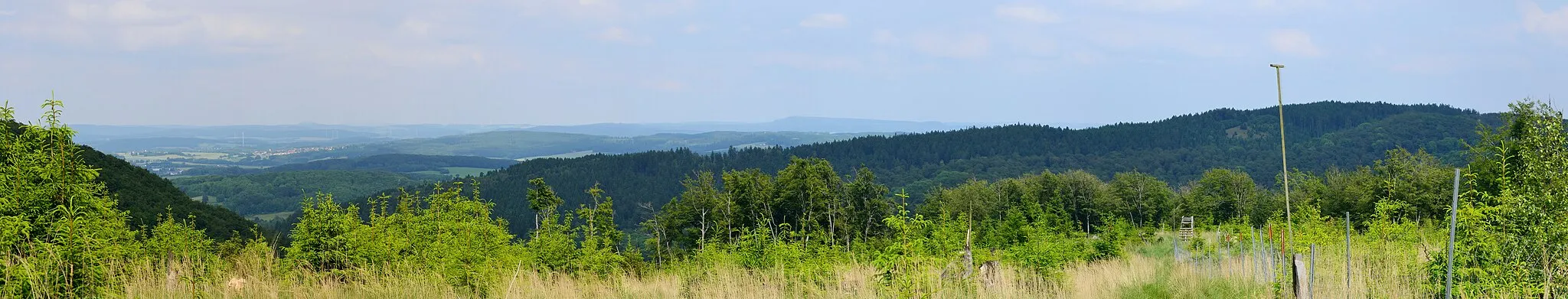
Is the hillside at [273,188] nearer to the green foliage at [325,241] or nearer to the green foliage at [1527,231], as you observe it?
the green foliage at [325,241]

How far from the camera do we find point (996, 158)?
573ft

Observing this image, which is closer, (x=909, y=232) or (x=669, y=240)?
(x=909, y=232)

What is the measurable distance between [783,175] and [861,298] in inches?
1303

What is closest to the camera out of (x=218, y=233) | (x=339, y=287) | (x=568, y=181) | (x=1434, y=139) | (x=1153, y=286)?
(x=339, y=287)

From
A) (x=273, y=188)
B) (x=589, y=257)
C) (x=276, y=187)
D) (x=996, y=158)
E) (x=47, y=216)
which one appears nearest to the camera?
(x=47, y=216)

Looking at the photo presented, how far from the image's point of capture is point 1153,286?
9.41 meters

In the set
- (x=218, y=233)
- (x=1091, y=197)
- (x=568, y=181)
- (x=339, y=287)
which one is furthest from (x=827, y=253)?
(x=568, y=181)

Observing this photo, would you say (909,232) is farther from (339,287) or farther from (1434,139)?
(1434,139)

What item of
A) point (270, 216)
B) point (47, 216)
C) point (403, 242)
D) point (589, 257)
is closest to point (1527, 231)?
point (47, 216)

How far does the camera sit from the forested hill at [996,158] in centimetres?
14788

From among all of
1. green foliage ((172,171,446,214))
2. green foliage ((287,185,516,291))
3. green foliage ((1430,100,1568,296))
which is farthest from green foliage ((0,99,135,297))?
green foliage ((172,171,446,214))

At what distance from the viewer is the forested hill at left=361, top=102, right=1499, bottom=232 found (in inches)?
5822

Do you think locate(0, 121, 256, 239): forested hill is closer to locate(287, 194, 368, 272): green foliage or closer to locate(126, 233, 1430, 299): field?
locate(287, 194, 368, 272): green foliage

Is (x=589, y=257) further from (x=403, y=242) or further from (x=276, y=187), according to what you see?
(x=276, y=187)
